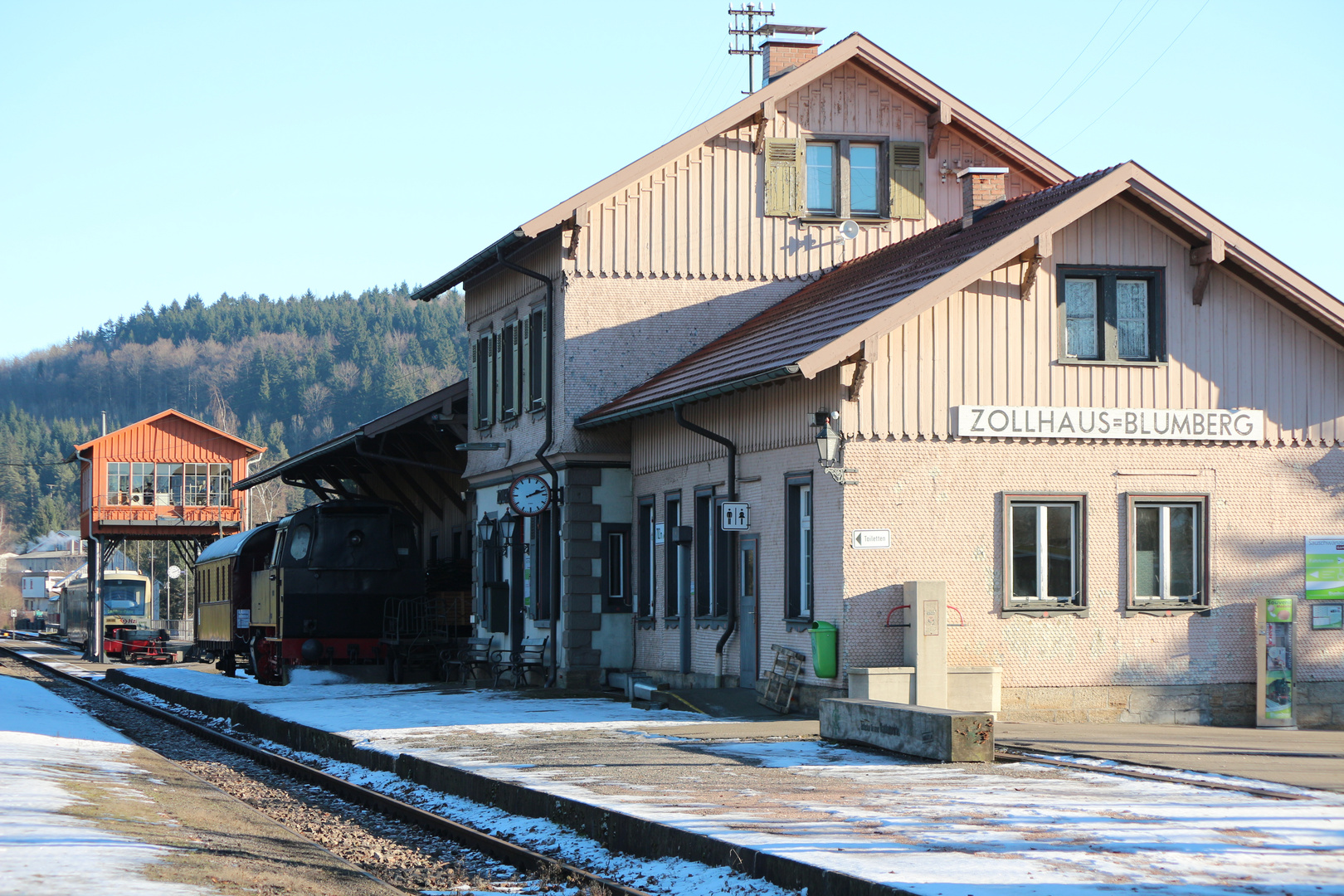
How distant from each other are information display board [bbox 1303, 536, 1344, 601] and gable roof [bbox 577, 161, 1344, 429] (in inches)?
102

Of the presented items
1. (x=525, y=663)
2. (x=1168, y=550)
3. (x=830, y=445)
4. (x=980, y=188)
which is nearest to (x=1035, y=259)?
(x=830, y=445)

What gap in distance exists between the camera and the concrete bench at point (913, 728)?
44.0ft

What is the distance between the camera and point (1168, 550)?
18.7 metres

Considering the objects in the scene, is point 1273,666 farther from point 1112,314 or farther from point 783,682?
point 783,682

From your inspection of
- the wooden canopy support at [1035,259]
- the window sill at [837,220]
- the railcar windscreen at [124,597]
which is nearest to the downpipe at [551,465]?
the window sill at [837,220]

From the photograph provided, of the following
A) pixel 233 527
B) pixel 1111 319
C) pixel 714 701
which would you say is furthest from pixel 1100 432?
pixel 233 527

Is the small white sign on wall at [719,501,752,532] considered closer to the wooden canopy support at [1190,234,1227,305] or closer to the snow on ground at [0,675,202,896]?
the wooden canopy support at [1190,234,1227,305]

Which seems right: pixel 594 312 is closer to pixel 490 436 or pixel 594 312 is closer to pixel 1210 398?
pixel 490 436

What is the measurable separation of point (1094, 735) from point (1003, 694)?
199 centimetres

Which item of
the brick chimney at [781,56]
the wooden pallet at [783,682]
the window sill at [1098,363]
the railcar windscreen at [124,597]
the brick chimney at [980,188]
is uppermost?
the brick chimney at [781,56]

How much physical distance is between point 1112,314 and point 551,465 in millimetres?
9590

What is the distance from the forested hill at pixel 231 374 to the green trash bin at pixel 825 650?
13753 cm

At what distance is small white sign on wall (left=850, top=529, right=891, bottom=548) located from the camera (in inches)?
693

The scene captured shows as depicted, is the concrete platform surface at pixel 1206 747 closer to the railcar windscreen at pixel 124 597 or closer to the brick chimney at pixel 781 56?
the brick chimney at pixel 781 56
